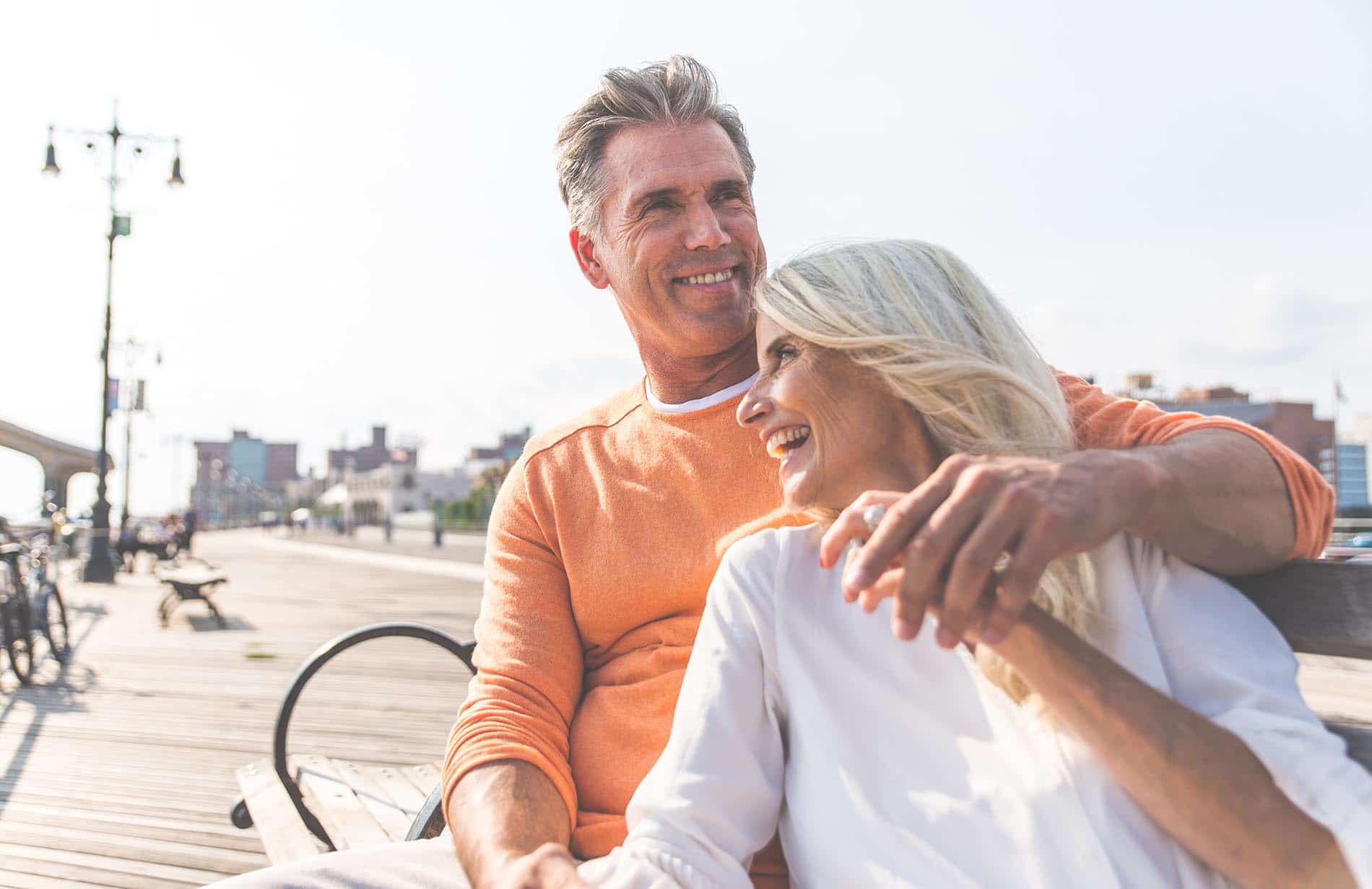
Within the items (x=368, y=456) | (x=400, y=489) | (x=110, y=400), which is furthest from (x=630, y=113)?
(x=368, y=456)

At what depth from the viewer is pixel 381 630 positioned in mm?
3395

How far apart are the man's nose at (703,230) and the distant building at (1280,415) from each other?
2647 inches

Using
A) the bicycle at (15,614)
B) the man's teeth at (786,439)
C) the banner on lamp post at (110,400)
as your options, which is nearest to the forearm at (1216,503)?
the man's teeth at (786,439)

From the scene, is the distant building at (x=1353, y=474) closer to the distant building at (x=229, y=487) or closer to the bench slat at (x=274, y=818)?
the distant building at (x=229, y=487)

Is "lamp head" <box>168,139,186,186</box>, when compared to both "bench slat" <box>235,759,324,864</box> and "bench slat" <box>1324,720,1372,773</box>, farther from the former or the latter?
"bench slat" <box>1324,720,1372,773</box>

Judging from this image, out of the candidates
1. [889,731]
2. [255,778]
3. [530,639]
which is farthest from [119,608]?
[889,731]

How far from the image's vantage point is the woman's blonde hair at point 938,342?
1465 mm

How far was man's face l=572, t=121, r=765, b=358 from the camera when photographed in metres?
2.21

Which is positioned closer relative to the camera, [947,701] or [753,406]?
[947,701]

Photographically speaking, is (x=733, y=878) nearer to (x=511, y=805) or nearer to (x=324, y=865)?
(x=511, y=805)

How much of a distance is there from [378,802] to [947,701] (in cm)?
226

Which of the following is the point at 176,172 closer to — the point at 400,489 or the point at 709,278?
the point at 709,278

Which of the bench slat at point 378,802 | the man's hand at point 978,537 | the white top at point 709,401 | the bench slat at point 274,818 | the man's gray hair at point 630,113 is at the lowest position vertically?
the bench slat at point 274,818

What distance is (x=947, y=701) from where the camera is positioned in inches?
55.1
